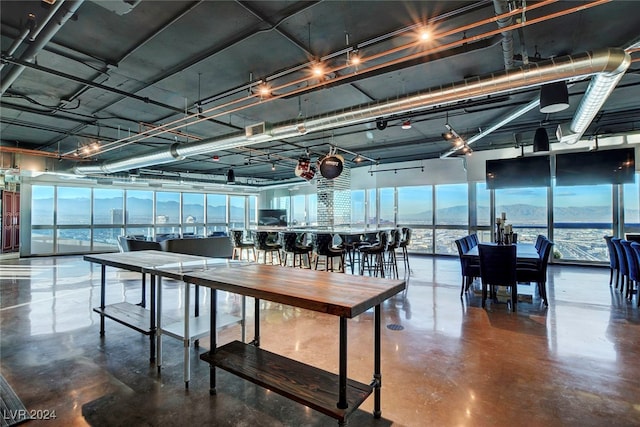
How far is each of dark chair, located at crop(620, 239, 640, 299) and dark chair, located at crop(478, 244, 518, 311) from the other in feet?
6.16

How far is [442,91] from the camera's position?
3.77 meters

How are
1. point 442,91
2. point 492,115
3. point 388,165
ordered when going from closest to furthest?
1. point 442,91
2. point 492,115
3. point 388,165

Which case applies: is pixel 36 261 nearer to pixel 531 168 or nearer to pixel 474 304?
pixel 474 304

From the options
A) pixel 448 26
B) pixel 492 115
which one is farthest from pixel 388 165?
pixel 448 26

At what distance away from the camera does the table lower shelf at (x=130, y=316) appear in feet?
9.66

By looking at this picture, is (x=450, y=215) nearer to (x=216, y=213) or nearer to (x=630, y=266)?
(x=630, y=266)

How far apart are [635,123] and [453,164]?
4.18 metres

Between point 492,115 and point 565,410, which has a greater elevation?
point 492,115

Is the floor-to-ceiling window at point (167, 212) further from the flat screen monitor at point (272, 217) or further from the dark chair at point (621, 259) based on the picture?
the dark chair at point (621, 259)

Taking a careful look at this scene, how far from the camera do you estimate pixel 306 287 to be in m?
2.01

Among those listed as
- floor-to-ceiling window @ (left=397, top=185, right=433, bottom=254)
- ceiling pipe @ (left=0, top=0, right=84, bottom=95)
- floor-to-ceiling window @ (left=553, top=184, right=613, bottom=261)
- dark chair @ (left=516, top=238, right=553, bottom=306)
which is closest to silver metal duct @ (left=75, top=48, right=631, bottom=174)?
dark chair @ (left=516, top=238, right=553, bottom=306)

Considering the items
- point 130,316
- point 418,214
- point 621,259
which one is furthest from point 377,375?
point 418,214

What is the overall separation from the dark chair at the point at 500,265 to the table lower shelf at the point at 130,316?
428cm

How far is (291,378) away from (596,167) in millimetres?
9335
